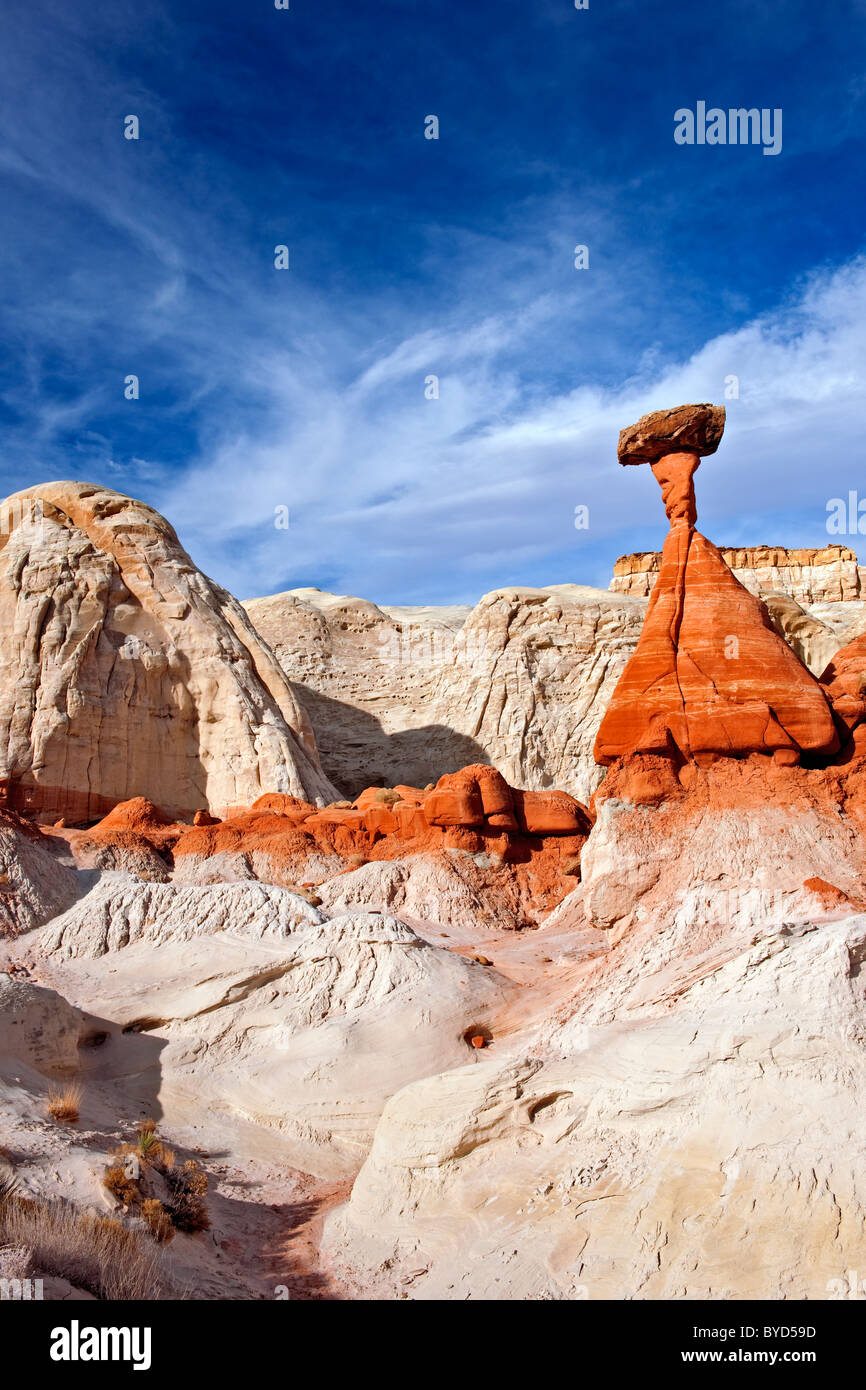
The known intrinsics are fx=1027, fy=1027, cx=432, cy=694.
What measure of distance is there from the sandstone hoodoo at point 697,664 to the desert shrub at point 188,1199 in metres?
9.50

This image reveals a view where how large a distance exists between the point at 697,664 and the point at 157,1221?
469 inches

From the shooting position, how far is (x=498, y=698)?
4084 centimetres

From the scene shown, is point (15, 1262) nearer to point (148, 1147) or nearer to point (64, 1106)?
point (148, 1147)

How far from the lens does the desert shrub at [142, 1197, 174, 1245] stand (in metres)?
7.79

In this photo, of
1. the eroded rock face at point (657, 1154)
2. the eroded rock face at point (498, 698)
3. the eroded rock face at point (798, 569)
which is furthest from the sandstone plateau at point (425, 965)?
the eroded rock face at point (798, 569)

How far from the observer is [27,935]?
16.5 meters

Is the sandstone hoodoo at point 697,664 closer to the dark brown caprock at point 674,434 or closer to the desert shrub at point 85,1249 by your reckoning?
the dark brown caprock at point 674,434

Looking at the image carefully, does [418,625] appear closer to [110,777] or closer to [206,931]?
[110,777]

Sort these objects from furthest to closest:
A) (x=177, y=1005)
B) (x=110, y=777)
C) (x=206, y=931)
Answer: (x=110, y=777), (x=206, y=931), (x=177, y=1005)

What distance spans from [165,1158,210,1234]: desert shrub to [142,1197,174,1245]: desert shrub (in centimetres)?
35

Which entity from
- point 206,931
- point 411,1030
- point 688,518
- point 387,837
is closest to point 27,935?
point 206,931

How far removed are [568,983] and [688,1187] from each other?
21.5ft

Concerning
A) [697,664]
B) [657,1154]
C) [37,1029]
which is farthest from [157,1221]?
[697,664]

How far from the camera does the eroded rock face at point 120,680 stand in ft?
94.1
